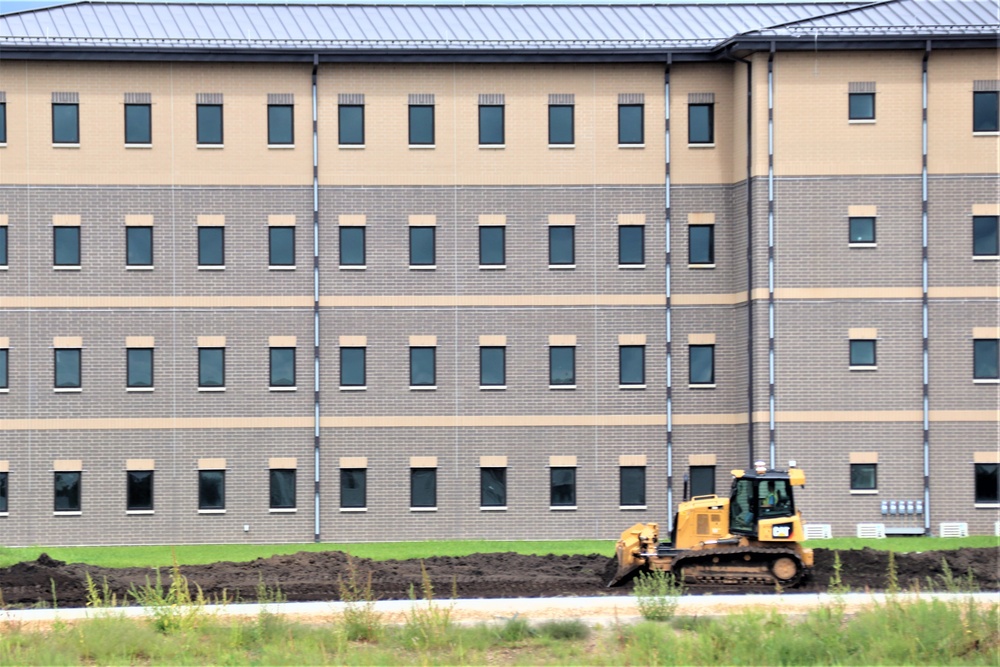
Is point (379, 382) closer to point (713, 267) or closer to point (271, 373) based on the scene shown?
point (271, 373)

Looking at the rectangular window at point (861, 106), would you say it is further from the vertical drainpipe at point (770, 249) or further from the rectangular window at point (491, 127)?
the rectangular window at point (491, 127)

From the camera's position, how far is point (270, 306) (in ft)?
124

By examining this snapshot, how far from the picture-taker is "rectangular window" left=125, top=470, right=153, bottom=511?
123 feet

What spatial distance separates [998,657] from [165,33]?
2928cm

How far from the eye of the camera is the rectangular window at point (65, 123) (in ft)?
124

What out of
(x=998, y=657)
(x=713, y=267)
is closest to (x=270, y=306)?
(x=713, y=267)

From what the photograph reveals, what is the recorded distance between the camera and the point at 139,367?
3775 centimetres

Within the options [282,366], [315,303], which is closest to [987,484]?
[315,303]

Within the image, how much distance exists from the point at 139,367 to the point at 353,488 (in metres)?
6.77

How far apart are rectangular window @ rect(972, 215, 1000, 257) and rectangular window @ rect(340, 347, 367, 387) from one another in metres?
17.0

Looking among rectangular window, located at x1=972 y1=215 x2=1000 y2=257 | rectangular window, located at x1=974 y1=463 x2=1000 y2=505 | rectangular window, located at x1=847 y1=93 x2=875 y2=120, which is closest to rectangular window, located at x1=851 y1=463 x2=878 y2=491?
rectangular window, located at x1=974 y1=463 x2=1000 y2=505

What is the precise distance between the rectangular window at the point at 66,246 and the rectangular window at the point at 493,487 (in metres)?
12.7

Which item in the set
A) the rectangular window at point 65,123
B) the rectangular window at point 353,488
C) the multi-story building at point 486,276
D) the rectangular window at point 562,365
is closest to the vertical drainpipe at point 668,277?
the multi-story building at point 486,276

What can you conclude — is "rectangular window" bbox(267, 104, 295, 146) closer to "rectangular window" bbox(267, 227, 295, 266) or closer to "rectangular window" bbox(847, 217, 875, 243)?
"rectangular window" bbox(267, 227, 295, 266)
